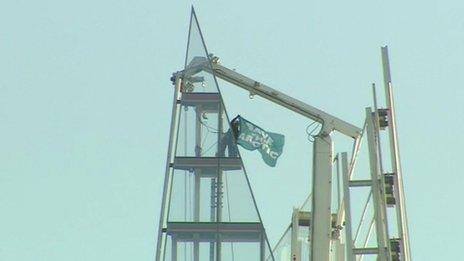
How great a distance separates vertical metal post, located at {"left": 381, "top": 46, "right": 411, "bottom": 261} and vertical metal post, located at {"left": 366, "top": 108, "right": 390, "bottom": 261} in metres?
0.22

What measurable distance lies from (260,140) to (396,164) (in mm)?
4235

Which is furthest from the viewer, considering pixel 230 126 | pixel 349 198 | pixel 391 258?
pixel 230 126

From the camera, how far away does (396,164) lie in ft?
57.5

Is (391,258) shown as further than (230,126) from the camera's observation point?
No

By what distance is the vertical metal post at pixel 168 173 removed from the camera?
61.1 ft

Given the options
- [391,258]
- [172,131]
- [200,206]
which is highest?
[172,131]

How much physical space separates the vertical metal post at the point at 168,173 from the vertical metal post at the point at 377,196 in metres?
3.19

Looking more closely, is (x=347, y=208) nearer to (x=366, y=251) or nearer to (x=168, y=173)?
(x=366, y=251)

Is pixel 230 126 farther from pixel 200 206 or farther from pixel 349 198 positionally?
pixel 349 198

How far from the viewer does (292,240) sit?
68.0 feet

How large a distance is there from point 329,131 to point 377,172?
352cm

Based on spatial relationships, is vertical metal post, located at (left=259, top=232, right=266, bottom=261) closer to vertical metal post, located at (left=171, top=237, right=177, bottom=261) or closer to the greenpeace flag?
vertical metal post, located at (left=171, top=237, right=177, bottom=261)

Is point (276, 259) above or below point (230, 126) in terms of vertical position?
below

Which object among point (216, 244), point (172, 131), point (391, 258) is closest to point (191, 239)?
point (216, 244)
